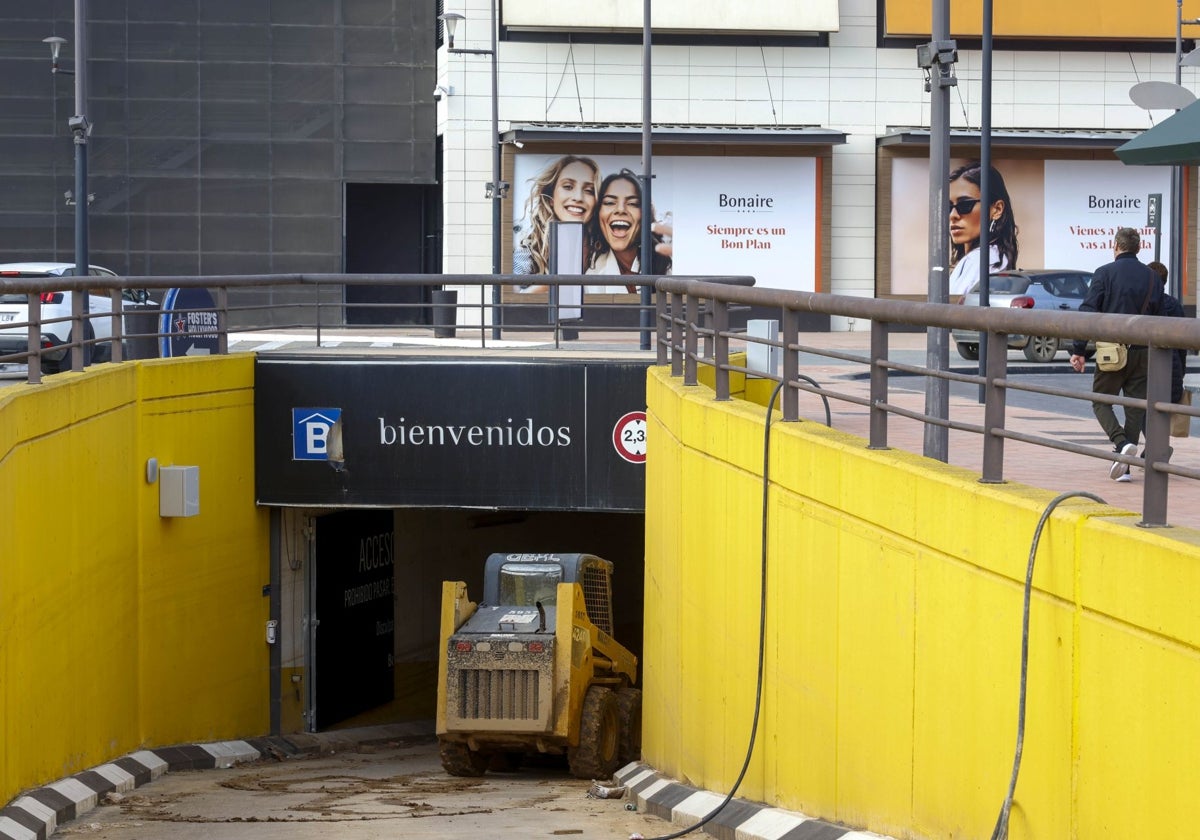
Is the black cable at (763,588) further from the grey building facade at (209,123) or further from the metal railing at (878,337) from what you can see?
the grey building facade at (209,123)

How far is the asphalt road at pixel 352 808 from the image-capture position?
1153cm

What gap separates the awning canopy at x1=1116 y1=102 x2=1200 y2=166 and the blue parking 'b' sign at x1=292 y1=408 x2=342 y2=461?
1133 cm

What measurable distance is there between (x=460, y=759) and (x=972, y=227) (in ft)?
78.3

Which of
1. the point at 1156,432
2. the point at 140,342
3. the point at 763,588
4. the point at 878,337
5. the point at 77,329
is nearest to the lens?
the point at 1156,432

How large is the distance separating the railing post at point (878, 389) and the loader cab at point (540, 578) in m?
10.6

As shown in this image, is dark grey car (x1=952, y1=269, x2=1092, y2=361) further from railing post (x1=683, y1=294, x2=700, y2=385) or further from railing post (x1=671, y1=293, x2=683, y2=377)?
railing post (x1=683, y1=294, x2=700, y2=385)

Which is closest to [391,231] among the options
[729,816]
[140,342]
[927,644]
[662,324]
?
[140,342]

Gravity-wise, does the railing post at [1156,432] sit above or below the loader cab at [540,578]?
above

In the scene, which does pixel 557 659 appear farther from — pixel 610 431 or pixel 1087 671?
pixel 1087 671

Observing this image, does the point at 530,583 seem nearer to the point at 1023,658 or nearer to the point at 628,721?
the point at 628,721

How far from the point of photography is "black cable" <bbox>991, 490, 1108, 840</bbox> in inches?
218

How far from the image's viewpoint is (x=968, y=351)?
27156 mm

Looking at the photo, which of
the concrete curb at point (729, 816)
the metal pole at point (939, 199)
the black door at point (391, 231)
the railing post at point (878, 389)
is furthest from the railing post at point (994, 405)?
the black door at point (391, 231)

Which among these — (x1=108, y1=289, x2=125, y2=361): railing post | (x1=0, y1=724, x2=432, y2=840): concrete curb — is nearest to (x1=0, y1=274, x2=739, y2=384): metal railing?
(x1=108, y1=289, x2=125, y2=361): railing post
